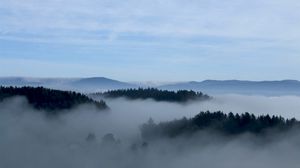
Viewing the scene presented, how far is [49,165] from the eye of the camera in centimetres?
18000

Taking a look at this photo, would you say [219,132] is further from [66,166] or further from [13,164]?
[13,164]

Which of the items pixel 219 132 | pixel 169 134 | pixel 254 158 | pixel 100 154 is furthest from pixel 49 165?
pixel 254 158

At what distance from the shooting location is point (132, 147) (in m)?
178

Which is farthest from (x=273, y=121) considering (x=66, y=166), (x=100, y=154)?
(x=66, y=166)

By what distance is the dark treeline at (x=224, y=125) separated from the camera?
164m

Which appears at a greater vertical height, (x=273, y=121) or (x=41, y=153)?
(x=273, y=121)

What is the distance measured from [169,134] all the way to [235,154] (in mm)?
29883

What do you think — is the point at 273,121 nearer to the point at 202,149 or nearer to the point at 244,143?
the point at 244,143

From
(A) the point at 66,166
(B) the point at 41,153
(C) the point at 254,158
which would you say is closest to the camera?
(C) the point at 254,158

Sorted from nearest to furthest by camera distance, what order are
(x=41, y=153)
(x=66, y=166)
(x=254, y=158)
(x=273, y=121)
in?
(x=254, y=158)
(x=273, y=121)
(x=66, y=166)
(x=41, y=153)

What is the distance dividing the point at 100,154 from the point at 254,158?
50.5 meters

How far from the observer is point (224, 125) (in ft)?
573

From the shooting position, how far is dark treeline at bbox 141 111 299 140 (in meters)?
164

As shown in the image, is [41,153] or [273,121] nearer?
[273,121]
